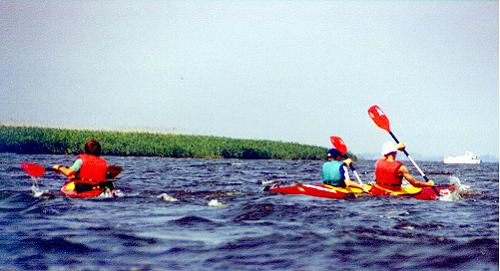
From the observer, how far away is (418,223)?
6.89 meters

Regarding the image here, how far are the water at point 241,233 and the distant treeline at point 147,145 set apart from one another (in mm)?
12470

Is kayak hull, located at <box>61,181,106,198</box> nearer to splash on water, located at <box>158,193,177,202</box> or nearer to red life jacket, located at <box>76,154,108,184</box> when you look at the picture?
red life jacket, located at <box>76,154,108,184</box>

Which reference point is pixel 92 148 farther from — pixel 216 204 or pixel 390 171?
pixel 390 171

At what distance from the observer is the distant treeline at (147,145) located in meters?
22.8

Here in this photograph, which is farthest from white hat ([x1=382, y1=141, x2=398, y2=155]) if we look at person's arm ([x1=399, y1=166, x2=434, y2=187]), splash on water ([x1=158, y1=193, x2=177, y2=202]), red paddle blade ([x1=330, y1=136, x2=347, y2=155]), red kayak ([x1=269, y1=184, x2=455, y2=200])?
splash on water ([x1=158, y1=193, x2=177, y2=202])

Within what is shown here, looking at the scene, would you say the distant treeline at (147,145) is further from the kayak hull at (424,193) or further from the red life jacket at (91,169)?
the kayak hull at (424,193)

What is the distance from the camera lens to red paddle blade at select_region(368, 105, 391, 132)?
11492 mm

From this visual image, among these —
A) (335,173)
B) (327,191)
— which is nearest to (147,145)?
(335,173)

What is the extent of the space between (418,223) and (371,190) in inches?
105

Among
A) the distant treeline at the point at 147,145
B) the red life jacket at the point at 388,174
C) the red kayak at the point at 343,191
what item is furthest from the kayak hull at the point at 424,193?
the distant treeline at the point at 147,145

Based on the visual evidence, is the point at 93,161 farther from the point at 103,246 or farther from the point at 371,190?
the point at 371,190

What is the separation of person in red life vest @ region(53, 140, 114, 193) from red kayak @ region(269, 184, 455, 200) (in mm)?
3217

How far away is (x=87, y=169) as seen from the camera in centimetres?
851

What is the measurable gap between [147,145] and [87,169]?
17894mm
